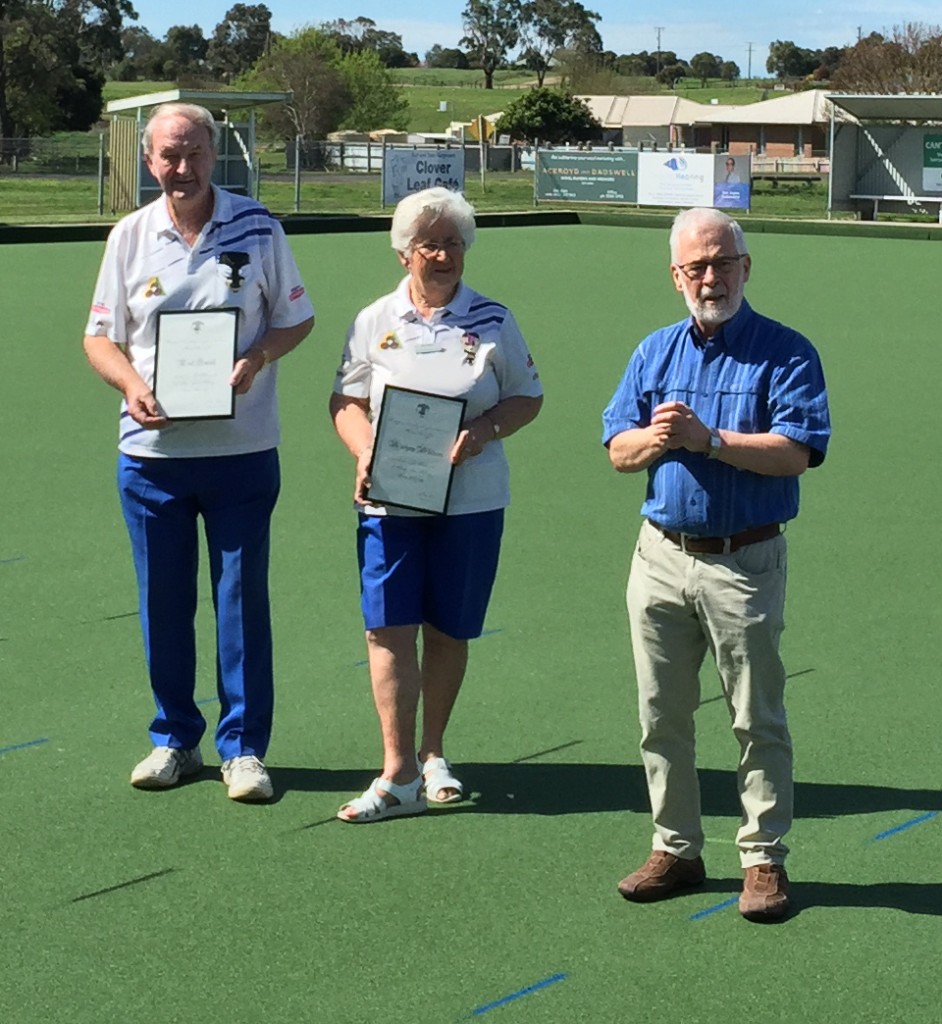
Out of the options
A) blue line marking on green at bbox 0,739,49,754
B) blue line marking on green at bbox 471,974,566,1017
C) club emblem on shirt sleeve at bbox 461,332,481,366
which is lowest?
blue line marking on green at bbox 0,739,49,754

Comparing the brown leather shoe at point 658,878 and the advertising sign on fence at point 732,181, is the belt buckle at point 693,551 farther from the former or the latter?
the advertising sign on fence at point 732,181

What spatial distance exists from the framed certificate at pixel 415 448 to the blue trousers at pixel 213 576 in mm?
440

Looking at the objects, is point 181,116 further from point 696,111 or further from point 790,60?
point 790,60

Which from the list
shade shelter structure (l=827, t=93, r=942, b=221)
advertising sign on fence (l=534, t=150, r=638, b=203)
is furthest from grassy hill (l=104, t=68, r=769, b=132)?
shade shelter structure (l=827, t=93, r=942, b=221)

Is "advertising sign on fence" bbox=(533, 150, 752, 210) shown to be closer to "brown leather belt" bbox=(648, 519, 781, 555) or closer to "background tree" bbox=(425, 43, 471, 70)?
"brown leather belt" bbox=(648, 519, 781, 555)

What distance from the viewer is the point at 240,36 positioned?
13350 centimetres

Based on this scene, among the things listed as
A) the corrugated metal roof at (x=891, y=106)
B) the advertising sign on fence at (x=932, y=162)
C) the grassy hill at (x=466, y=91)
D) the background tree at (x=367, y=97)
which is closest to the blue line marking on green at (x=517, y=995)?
the corrugated metal roof at (x=891, y=106)

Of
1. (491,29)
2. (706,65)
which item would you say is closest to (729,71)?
(706,65)

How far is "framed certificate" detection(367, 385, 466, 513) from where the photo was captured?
15.5ft

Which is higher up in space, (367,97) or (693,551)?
(367,97)

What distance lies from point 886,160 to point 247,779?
29.1 m

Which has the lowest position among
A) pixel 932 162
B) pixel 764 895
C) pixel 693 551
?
pixel 764 895

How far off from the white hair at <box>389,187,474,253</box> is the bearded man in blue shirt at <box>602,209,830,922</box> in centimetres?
69

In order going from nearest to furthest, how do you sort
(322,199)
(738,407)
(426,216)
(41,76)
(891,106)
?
(738,407)
(426,216)
(891,106)
(322,199)
(41,76)
